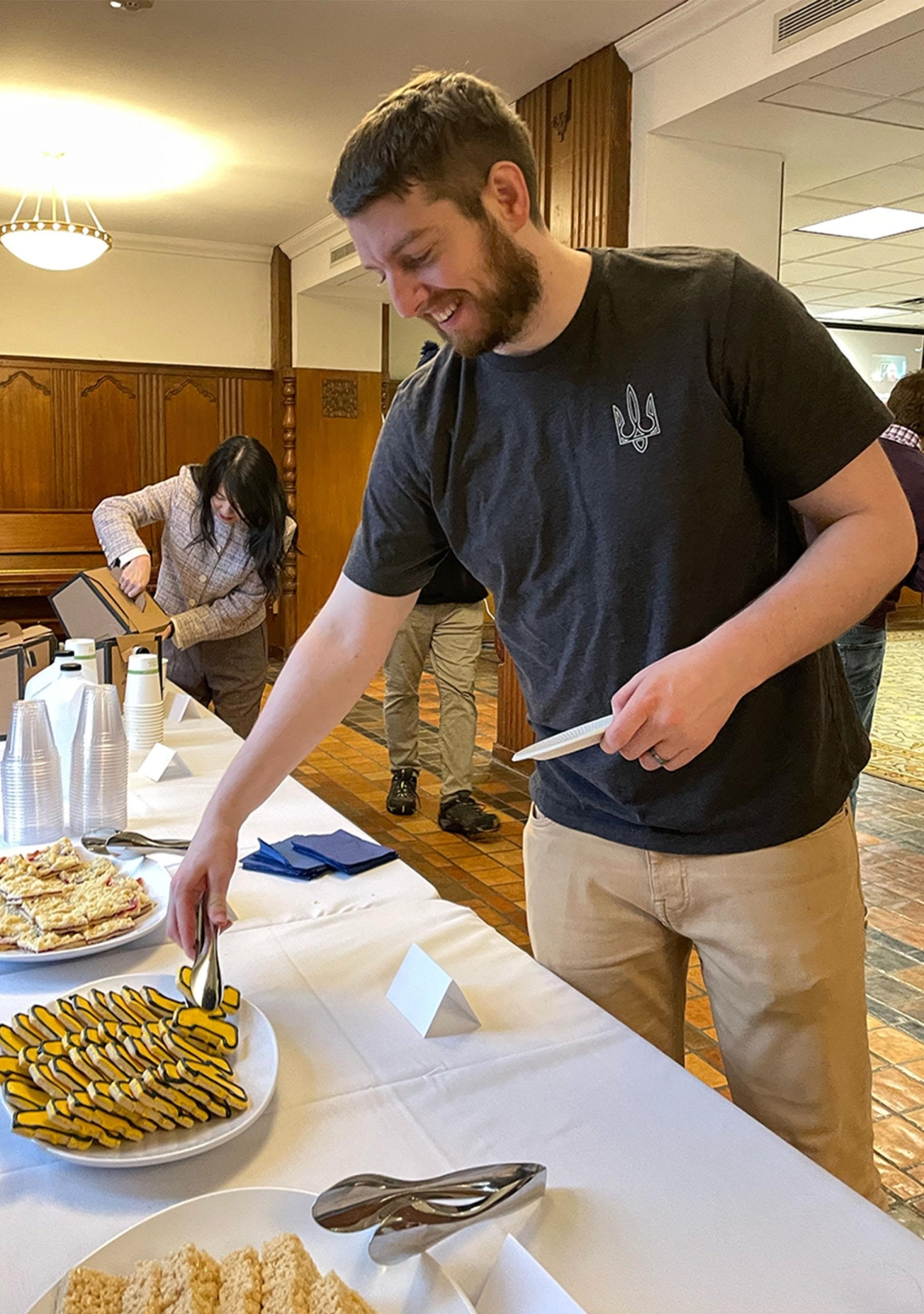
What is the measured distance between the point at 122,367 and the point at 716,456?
24.1ft

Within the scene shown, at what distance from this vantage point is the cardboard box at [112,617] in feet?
8.67

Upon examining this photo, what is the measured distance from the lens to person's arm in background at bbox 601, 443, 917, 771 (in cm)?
88

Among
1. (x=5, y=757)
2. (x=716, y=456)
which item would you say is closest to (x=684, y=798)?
(x=716, y=456)

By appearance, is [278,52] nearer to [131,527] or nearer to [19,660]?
[131,527]

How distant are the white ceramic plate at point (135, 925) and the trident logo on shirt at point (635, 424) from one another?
76 cm

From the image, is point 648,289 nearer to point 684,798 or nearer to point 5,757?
point 684,798

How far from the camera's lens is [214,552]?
11.2 feet

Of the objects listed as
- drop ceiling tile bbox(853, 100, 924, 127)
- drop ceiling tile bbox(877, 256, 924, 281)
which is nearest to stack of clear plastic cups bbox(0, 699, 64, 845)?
drop ceiling tile bbox(853, 100, 924, 127)

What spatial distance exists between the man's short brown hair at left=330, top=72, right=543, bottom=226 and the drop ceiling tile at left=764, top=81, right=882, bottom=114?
299 centimetres

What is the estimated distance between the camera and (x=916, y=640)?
9.97 m

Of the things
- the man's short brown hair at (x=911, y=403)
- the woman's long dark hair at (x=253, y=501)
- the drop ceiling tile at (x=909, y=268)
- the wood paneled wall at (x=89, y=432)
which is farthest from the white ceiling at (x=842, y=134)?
the wood paneled wall at (x=89, y=432)

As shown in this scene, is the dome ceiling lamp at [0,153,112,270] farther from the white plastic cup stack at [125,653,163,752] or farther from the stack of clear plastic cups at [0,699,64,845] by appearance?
the stack of clear plastic cups at [0,699,64,845]

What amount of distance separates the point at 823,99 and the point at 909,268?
433 cm

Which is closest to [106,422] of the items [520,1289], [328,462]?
[328,462]
